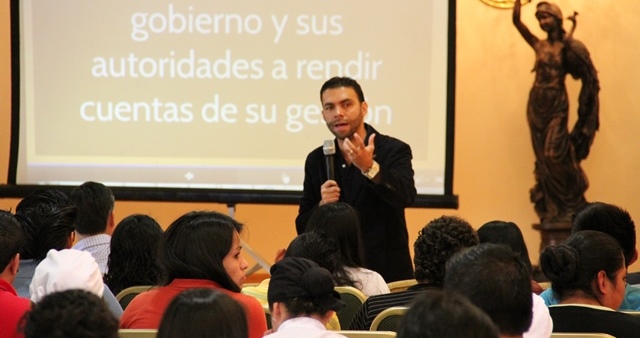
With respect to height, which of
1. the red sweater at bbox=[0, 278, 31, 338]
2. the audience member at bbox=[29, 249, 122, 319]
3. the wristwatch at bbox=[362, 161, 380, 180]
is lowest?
the red sweater at bbox=[0, 278, 31, 338]

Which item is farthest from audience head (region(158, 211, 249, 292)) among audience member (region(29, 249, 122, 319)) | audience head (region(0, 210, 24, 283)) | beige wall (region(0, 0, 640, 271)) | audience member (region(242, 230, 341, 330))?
beige wall (region(0, 0, 640, 271))

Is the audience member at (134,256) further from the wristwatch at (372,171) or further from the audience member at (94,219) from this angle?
the wristwatch at (372,171)

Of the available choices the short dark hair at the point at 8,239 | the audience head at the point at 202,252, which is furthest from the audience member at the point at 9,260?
the audience head at the point at 202,252

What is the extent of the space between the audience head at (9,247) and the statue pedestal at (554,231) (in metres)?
5.40

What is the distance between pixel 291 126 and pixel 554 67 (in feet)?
6.92

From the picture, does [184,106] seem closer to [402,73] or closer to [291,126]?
[291,126]

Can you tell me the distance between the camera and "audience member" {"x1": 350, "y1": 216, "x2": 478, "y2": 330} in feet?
10.5

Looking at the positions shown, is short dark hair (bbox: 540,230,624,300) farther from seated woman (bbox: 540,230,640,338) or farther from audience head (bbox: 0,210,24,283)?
audience head (bbox: 0,210,24,283)

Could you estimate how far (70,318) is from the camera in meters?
1.58

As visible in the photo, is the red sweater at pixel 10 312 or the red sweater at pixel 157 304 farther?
the red sweater at pixel 157 304

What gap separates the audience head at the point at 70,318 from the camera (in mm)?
1567

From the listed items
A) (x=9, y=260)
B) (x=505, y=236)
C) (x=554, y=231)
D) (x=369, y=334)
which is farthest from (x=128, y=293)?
(x=554, y=231)

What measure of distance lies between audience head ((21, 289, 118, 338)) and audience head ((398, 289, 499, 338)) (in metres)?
0.46

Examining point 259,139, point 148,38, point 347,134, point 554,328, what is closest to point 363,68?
point 259,139
